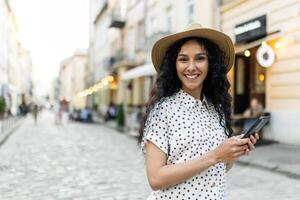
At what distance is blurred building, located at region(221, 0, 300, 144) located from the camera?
13.6m

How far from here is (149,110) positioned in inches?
83.2

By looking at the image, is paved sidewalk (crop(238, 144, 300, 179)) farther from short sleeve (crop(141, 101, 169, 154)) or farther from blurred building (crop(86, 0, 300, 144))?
short sleeve (crop(141, 101, 169, 154))

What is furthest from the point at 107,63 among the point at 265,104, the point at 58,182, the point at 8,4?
the point at 58,182

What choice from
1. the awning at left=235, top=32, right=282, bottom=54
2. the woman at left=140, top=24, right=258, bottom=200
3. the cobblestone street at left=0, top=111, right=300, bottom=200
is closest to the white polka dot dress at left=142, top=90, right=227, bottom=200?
the woman at left=140, top=24, right=258, bottom=200

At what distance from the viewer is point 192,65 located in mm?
2098

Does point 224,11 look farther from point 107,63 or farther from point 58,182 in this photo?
point 107,63

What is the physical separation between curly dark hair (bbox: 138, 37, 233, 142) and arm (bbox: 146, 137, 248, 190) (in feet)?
0.73

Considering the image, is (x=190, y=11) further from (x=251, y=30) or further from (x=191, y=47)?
(x=191, y=47)

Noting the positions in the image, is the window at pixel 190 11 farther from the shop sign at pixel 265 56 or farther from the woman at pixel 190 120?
the woman at pixel 190 120

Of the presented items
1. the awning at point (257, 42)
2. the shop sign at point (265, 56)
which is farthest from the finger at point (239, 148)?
the shop sign at point (265, 56)

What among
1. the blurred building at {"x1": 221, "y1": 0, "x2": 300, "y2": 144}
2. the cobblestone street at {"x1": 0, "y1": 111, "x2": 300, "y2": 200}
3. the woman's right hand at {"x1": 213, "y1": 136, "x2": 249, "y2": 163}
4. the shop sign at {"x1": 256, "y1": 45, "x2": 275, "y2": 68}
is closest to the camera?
the woman's right hand at {"x1": 213, "y1": 136, "x2": 249, "y2": 163}

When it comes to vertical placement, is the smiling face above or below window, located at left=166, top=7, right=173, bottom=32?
below

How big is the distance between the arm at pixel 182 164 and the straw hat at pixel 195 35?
1.46 feet

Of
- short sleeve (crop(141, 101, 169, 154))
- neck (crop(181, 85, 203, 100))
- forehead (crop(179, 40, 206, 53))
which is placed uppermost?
forehead (crop(179, 40, 206, 53))
